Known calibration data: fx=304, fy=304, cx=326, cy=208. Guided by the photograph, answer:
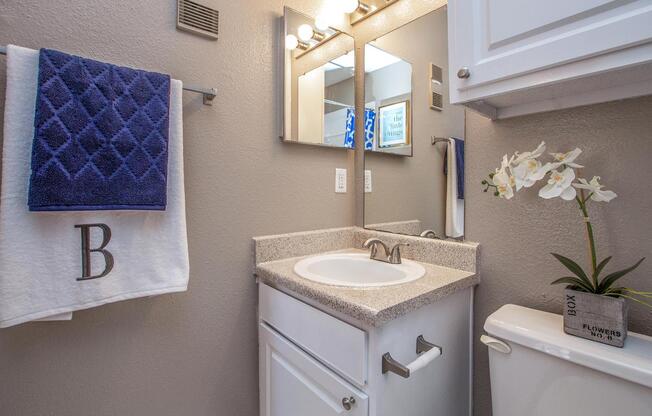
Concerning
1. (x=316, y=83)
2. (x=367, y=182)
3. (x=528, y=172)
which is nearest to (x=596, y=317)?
(x=528, y=172)

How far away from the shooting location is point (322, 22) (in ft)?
4.53

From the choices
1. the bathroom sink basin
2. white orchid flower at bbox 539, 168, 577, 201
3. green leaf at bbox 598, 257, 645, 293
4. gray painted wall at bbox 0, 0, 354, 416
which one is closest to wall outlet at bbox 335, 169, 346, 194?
gray painted wall at bbox 0, 0, 354, 416

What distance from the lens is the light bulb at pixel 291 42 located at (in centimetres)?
126

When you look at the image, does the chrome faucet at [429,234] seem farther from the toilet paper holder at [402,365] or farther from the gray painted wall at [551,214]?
the toilet paper holder at [402,365]

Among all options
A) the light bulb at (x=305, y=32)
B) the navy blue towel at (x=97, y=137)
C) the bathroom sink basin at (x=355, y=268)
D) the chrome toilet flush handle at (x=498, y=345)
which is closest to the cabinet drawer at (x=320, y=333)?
the bathroom sink basin at (x=355, y=268)

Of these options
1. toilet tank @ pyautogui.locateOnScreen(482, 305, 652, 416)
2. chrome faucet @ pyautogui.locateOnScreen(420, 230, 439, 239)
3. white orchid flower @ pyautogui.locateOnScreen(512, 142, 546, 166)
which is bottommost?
toilet tank @ pyautogui.locateOnScreen(482, 305, 652, 416)

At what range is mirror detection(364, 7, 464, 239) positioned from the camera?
3.76ft

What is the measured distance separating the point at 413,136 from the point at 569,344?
0.88 m

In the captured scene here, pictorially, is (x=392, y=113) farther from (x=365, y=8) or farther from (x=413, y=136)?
(x=365, y=8)

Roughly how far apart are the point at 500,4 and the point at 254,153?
0.90 m

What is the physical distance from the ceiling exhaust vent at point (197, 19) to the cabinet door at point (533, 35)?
80 cm

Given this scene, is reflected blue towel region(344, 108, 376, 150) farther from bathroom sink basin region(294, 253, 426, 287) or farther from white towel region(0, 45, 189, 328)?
white towel region(0, 45, 189, 328)

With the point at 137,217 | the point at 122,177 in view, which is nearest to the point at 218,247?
the point at 137,217

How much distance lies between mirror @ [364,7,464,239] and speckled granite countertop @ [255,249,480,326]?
20cm
